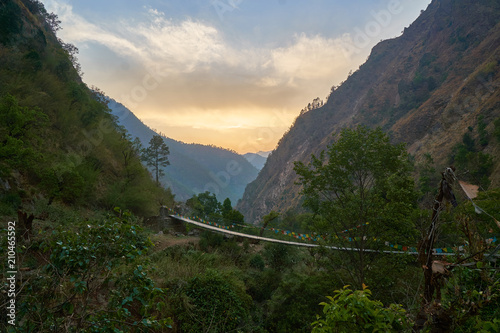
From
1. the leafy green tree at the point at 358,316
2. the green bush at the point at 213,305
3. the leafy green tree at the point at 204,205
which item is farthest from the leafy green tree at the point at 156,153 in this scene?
the leafy green tree at the point at 358,316

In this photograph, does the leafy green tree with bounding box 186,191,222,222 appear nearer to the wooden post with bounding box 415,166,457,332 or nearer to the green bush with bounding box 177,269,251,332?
the green bush with bounding box 177,269,251,332

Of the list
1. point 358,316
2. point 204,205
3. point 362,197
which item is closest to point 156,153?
point 204,205

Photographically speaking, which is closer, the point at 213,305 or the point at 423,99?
the point at 213,305

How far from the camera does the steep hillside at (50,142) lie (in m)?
10.5

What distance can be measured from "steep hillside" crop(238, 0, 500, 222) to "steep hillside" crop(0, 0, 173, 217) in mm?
31952

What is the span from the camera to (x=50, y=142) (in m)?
15.9

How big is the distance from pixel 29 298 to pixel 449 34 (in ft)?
285

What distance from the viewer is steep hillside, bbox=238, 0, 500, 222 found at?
37156 mm

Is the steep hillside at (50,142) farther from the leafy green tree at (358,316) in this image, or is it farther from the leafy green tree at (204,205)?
the leafy green tree at (358,316)

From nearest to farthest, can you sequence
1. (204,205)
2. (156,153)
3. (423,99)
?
(204,205), (156,153), (423,99)

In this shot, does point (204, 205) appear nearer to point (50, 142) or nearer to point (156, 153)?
point (156, 153)

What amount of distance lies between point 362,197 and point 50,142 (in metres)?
18.4

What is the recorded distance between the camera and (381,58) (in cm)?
8856

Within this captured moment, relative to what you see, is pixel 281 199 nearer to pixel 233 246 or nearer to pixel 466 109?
pixel 466 109
